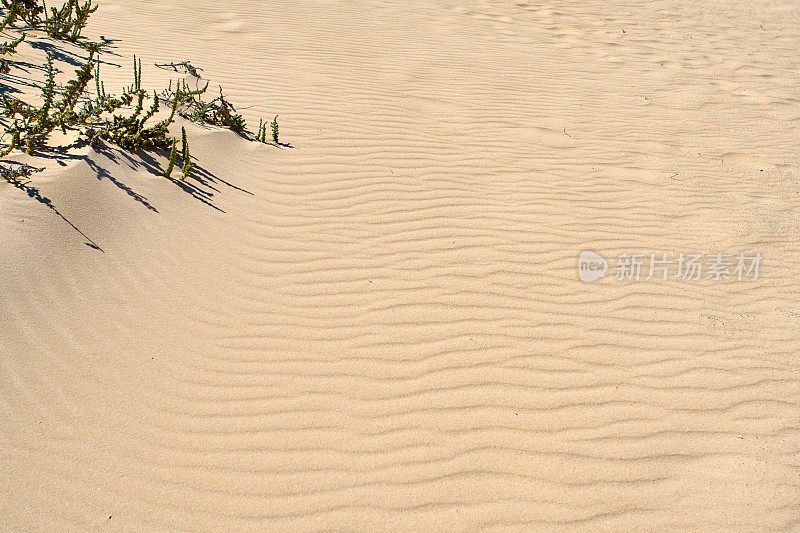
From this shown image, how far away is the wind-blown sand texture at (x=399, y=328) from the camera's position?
276cm

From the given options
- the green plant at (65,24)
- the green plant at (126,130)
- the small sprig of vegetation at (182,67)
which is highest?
the green plant at (65,24)

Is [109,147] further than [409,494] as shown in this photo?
Yes

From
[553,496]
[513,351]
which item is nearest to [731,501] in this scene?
[553,496]

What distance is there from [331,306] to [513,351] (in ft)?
3.89

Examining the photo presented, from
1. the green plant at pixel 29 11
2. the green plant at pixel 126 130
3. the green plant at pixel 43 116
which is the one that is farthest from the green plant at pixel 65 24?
the green plant at pixel 126 130

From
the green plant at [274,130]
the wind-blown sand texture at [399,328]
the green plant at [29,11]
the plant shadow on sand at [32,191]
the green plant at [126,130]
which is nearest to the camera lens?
the wind-blown sand texture at [399,328]

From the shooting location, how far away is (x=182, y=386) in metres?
3.15

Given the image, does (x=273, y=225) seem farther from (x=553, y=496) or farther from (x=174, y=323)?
(x=553, y=496)

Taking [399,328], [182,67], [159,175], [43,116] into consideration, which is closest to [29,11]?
[182,67]
